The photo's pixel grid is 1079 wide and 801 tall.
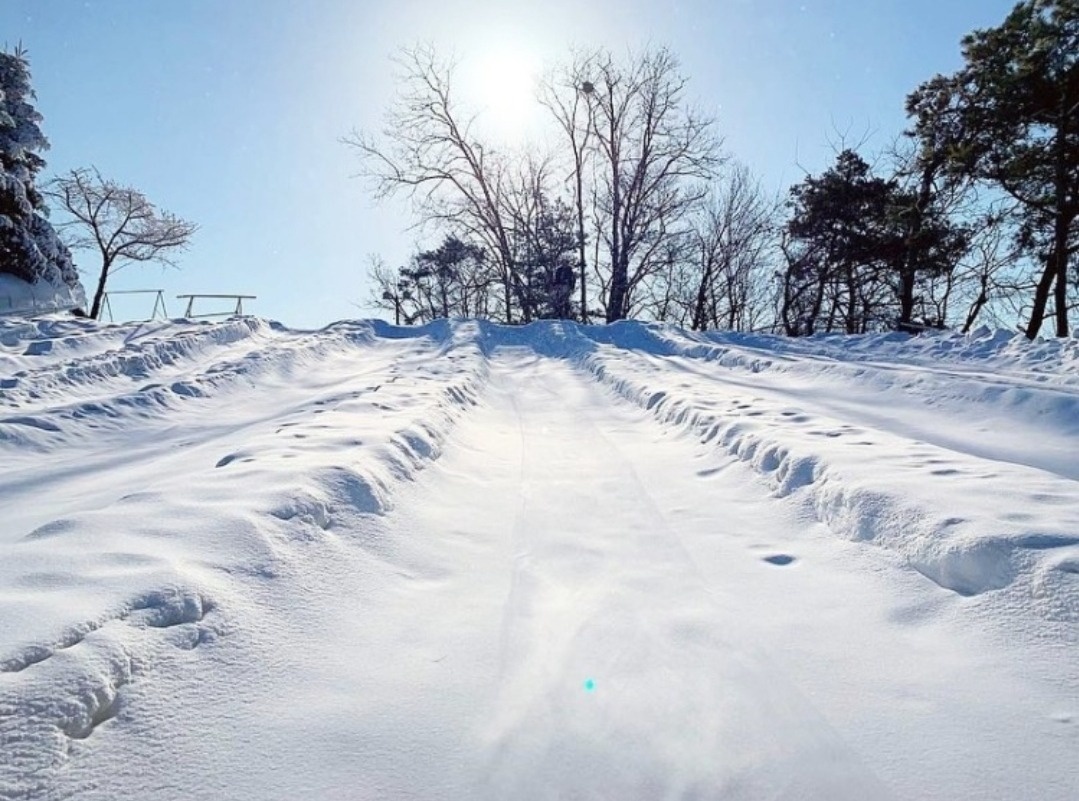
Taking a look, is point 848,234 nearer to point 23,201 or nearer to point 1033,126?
point 1033,126

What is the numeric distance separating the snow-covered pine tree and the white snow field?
1779cm

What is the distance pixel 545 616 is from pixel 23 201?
23.3 meters

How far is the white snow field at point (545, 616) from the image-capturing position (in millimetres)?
1576

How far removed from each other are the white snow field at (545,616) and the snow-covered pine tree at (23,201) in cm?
1779

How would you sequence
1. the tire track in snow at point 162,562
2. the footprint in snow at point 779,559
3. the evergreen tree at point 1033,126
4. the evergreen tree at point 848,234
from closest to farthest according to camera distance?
the tire track in snow at point 162,562, the footprint in snow at point 779,559, the evergreen tree at point 1033,126, the evergreen tree at point 848,234

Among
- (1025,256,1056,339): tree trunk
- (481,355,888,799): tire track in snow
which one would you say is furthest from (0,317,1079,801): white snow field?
(1025,256,1056,339): tree trunk

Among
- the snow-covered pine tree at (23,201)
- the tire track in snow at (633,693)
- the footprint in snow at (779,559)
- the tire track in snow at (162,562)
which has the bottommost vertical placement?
the tire track in snow at (633,693)

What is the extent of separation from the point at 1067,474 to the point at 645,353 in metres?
9.36

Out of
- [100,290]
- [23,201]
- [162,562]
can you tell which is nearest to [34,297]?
[23,201]

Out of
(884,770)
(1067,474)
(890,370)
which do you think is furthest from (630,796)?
(890,370)

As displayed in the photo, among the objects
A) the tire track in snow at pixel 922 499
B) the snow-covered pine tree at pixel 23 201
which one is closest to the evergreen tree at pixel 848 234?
the tire track in snow at pixel 922 499

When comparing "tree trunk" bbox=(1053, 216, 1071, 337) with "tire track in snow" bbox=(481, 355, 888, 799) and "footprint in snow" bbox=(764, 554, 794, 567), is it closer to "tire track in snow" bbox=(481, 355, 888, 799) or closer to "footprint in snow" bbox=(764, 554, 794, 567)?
"footprint in snow" bbox=(764, 554, 794, 567)

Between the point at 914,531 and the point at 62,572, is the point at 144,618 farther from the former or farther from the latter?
the point at 914,531

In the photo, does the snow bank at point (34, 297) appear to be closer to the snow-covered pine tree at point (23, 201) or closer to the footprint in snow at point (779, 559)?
the snow-covered pine tree at point (23, 201)
